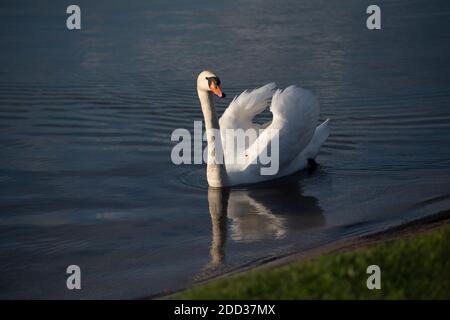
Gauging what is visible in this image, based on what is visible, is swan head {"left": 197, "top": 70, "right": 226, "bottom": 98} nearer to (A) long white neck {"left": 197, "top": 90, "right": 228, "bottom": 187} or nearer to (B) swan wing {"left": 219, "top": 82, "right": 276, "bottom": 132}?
(A) long white neck {"left": 197, "top": 90, "right": 228, "bottom": 187}

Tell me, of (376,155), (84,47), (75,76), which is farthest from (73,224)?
(84,47)

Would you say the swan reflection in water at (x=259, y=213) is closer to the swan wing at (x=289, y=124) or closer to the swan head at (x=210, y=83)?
the swan wing at (x=289, y=124)

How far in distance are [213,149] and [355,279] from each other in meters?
5.58

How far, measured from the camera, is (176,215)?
11.5 m

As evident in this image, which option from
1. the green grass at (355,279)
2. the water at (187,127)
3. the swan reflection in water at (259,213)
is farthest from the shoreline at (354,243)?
the green grass at (355,279)

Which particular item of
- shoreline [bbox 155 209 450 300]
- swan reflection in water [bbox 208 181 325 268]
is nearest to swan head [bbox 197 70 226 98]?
swan reflection in water [bbox 208 181 325 268]

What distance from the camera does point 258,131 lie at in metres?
13.5

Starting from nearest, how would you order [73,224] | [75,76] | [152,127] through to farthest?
[73,224] < [152,127] < [75,76]

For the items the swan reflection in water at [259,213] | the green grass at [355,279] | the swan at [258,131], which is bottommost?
the swan reflection in water at [259,213]

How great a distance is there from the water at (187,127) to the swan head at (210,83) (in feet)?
4.40

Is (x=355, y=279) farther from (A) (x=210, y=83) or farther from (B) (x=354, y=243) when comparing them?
(A) (x=210, y=83)

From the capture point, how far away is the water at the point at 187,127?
10.3 m
